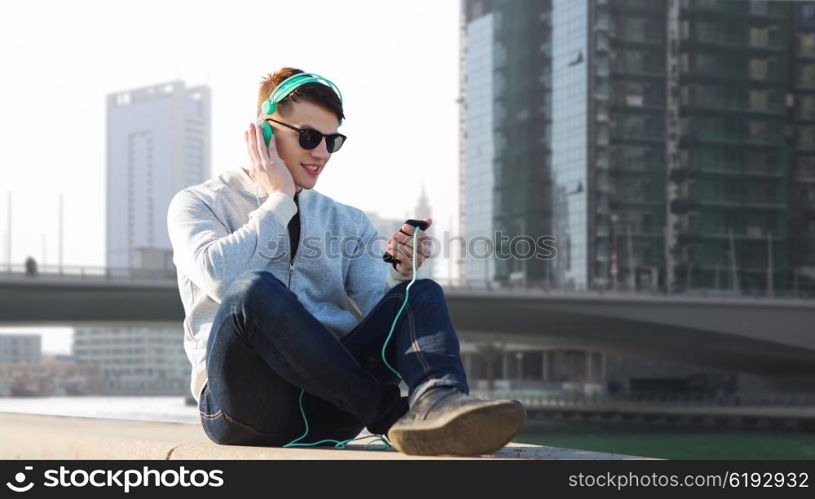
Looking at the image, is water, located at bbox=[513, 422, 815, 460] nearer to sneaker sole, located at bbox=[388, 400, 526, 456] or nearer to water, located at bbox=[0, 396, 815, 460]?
water, located at bbox=[0, 396, 815, 460]

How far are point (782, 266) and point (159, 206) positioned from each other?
117 m

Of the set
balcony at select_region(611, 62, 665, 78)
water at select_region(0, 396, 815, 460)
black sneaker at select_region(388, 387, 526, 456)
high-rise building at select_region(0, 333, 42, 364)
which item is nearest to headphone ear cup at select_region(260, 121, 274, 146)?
black sneaker at select_region(388, 387, 526, 456)

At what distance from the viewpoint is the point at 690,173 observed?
67.1 m

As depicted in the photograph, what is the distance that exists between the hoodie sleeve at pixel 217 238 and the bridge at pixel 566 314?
3347 centimetres

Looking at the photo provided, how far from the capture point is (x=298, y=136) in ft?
12.8

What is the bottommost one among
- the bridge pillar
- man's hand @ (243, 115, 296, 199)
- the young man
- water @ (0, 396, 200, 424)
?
water @ (0, 396, 200, 424)

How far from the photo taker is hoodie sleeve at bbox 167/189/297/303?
3.54 meters

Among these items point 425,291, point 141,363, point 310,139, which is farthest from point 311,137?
point 141,363

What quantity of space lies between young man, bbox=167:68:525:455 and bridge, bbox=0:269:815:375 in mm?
33404

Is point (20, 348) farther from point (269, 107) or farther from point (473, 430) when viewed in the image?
point (473, 430)

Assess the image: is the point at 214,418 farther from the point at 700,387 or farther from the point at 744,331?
the point at 700,387

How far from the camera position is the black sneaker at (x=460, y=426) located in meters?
3.06

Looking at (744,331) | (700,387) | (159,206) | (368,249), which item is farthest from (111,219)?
(368,249)

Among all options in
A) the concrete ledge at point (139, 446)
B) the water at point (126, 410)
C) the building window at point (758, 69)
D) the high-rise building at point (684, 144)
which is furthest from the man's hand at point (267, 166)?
the building window at point (758, 69)
